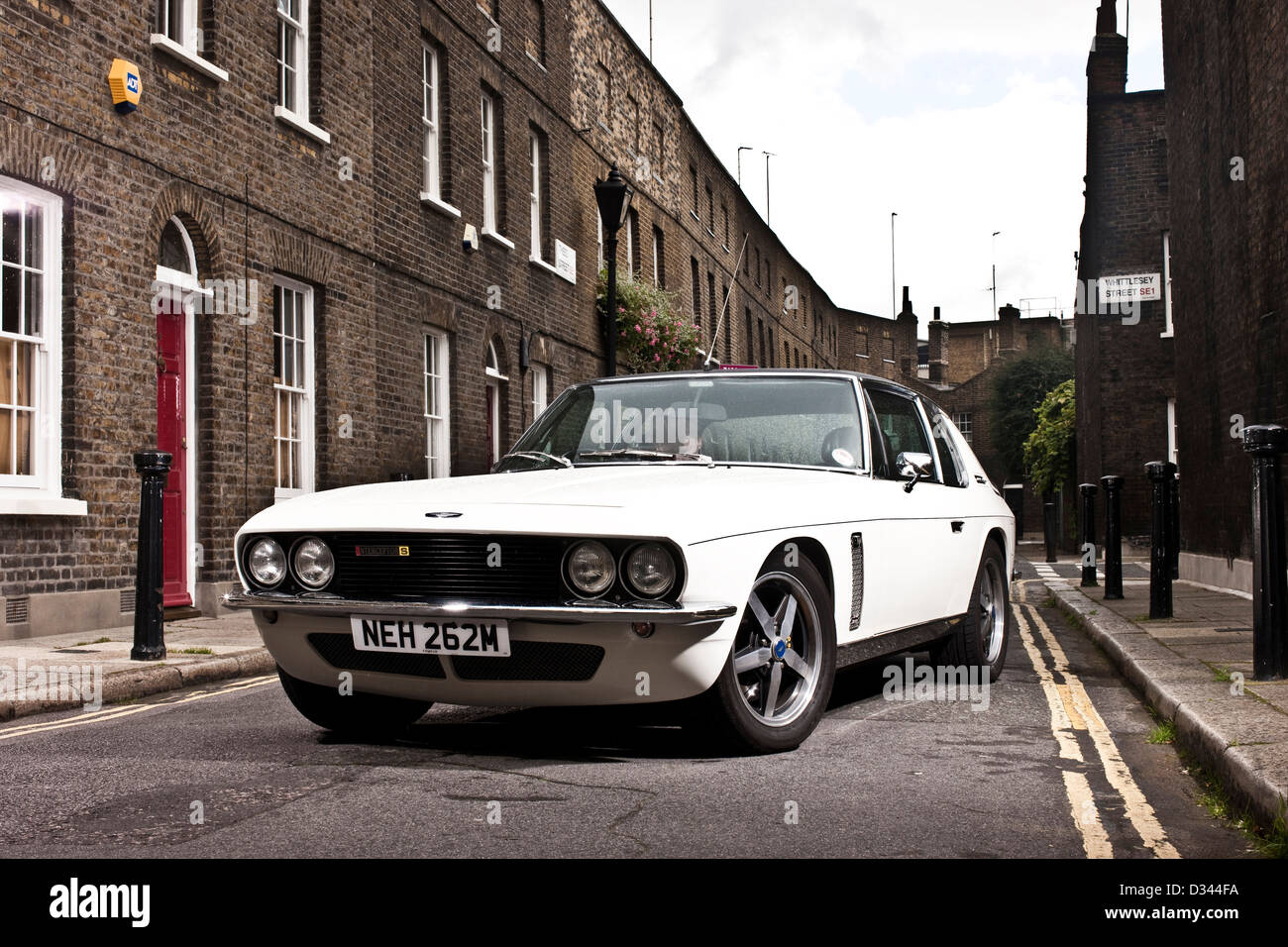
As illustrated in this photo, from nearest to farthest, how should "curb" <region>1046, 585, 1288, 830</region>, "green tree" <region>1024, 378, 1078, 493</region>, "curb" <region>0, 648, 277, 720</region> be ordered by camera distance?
1. "curb" <region>1046, 585, 1288, 830</region>
2. "curb" <region>0, 648, 277, 720</region>
3. "green tree" <region>1024, 378, 1078, 493</region>

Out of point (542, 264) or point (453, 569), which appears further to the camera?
point (542, 264)

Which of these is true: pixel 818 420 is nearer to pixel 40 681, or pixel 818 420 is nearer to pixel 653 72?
pixel 40 681

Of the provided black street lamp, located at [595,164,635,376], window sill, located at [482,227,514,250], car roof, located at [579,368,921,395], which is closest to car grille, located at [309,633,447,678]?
car roof, located at [579,368,921,395]

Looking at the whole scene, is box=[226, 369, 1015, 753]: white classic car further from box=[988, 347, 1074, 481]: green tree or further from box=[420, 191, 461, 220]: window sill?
box=[988, 347, 1074, 481]: green tree

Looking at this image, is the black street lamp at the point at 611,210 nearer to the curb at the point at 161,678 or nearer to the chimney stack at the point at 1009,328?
the curb at the point at 161,678

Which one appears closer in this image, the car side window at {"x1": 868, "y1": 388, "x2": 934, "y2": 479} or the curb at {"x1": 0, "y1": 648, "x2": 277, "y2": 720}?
the car side window at {"x1": 868, "y1": 388, "x2": 934, "y2": 479}

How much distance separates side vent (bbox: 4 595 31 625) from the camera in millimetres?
9781

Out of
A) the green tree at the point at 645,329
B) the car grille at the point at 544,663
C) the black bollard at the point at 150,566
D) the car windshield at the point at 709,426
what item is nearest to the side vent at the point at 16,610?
the black bollard at the point at 150,566

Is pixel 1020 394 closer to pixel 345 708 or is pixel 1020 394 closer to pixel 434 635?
pixel 345 708

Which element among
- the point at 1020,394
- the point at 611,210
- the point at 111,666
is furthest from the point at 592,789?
the point at 1020,394

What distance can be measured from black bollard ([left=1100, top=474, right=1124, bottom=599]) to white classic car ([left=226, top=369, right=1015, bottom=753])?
6.87 m

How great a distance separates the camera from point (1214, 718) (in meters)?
5.39

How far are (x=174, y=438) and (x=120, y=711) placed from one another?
5.53m

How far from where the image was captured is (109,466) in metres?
10.9
